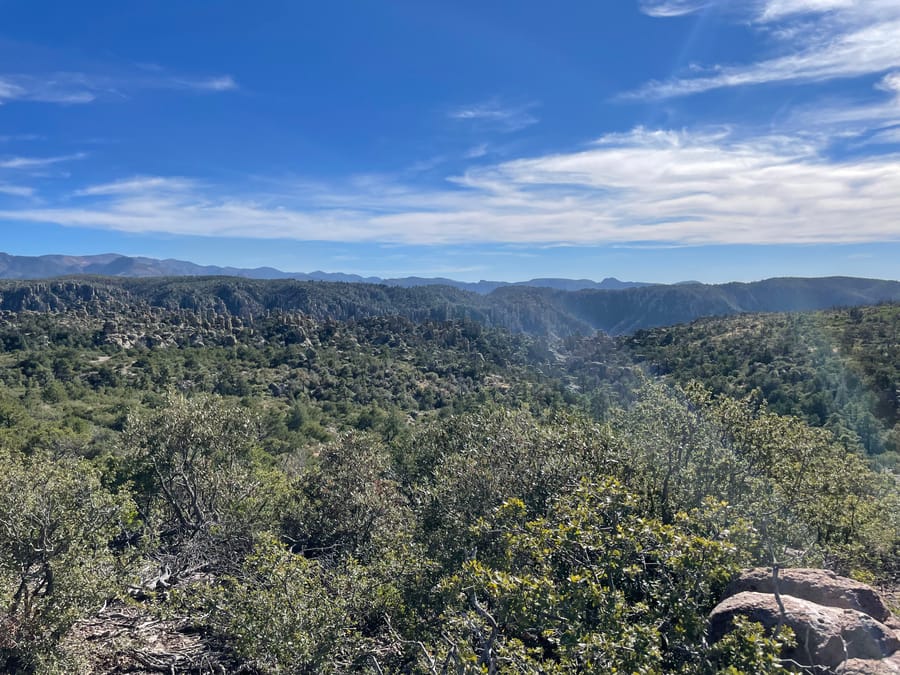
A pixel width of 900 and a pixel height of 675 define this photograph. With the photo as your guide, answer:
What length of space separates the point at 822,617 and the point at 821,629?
0.30 meters

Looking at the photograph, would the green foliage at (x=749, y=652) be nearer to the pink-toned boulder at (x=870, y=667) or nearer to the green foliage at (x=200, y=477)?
the pink-toned boulder at (x=870, y=667)

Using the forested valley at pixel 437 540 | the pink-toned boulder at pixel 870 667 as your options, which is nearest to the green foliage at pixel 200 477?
the forested valley at pixel 437 540

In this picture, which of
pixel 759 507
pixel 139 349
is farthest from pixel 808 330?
pixel 139 349

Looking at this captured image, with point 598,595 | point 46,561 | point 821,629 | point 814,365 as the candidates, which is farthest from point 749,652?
point 814,365

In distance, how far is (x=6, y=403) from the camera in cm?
5894

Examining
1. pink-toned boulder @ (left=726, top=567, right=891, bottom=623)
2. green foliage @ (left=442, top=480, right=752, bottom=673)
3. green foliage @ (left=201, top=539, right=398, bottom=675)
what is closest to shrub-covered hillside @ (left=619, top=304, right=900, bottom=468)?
pink-toned boulder @ (left=726, top=567, right=891, bottom=623)

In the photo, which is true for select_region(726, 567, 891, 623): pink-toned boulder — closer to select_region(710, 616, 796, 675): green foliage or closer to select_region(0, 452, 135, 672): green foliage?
select_region(710, 616, 796, 675): green foliage

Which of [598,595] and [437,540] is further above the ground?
[598,595]

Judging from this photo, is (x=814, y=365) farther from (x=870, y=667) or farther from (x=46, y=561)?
(x=46, y=561)

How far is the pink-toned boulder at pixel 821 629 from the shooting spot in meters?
8.52

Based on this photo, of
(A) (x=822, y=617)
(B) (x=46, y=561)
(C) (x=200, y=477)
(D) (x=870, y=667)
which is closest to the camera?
(D) (x=870, y=667)

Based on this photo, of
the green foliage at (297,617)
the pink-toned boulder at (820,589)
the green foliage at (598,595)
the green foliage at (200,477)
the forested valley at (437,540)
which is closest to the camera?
the green foliage at (598,595)

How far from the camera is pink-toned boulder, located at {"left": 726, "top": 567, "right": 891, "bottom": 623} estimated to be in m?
9.92

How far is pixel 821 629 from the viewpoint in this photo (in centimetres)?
870
